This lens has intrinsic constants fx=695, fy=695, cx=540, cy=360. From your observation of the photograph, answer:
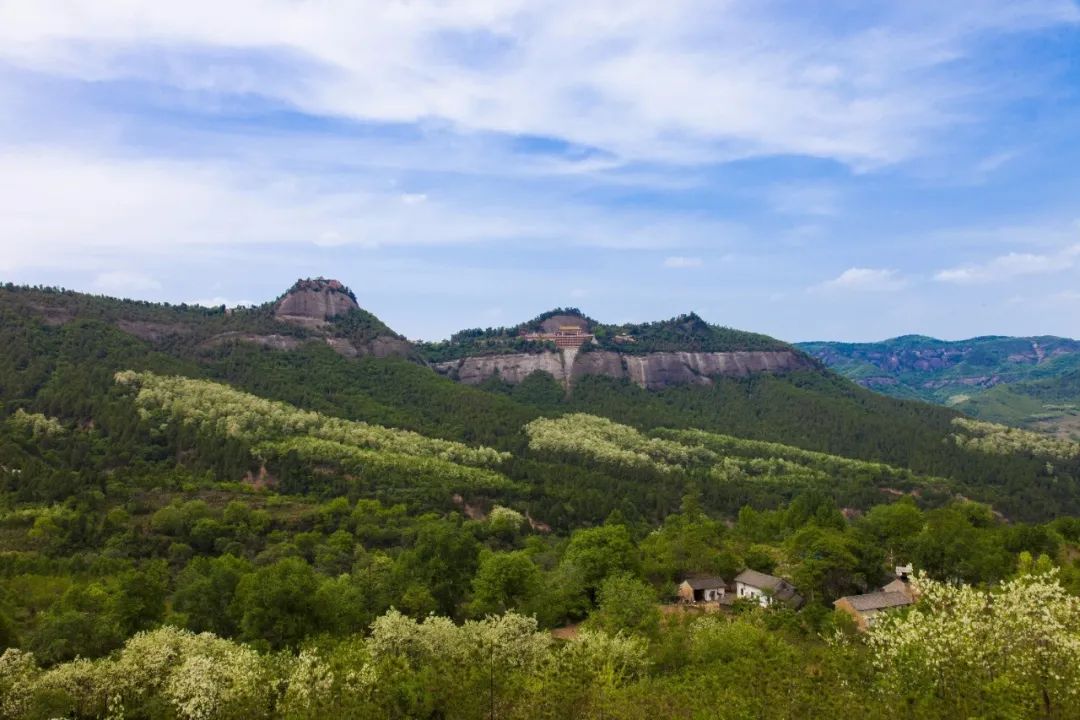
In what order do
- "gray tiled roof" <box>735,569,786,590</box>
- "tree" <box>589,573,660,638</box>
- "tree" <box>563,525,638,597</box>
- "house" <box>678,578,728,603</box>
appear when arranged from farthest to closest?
"house" <box>678,578,728,603</box>
"tree" <box>563,525,638,597</box>
"gray tiled roof" <box>735,569,786,590</box>
"tree" <box>589,573,660,638</box>

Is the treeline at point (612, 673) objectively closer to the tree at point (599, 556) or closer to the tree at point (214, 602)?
the tree at point (214, 602)

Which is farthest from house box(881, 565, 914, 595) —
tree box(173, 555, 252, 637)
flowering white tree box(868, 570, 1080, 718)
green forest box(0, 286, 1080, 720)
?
tree box(173, 555, 252, 637)

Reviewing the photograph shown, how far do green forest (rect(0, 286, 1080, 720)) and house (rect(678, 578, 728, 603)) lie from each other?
3583 millimetres

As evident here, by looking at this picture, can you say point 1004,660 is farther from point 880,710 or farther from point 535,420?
point 535,420

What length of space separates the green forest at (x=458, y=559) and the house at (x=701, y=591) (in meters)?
3.58

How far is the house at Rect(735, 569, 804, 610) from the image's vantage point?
67938 mm

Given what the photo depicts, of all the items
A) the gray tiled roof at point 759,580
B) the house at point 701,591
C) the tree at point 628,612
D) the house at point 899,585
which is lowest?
the house at point 701,591

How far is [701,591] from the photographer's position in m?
73.6

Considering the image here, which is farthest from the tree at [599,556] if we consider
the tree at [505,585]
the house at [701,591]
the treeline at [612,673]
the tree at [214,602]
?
the tree at [214,602]

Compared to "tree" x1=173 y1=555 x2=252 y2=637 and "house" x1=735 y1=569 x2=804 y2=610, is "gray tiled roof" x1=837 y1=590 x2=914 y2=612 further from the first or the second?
"tree" x1=173 y1=555 x2=252 y2=637

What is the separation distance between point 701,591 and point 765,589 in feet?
22.4

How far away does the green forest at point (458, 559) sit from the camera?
3309 cm

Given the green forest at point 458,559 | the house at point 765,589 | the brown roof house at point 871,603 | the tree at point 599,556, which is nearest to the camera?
the green forest at point 458,559

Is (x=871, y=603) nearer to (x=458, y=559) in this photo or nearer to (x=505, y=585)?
(x=505, y=585)
